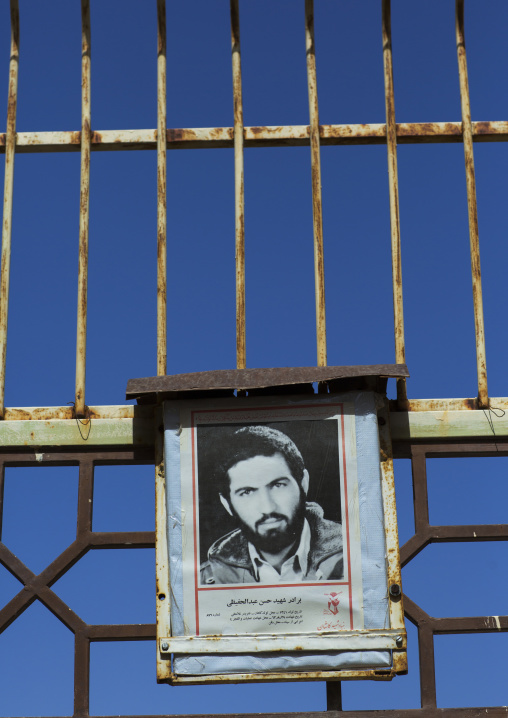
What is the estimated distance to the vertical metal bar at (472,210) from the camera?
6184 mm

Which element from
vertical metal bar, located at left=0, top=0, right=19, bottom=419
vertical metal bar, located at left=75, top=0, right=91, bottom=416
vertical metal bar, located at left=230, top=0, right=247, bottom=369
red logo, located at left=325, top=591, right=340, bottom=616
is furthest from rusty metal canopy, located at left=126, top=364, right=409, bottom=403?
red logo, located at left=325, top=591, right=340, bottom=616

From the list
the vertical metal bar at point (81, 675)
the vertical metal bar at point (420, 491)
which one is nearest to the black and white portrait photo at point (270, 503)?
the vertical metal bar at point (420, 491)

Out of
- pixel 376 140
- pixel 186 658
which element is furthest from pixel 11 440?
pixel 376 140

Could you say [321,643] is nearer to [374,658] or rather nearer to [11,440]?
[374,658]

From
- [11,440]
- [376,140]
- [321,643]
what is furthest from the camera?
[376,140]

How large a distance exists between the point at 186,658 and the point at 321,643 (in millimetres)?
706

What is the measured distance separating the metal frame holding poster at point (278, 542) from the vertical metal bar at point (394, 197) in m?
0.36

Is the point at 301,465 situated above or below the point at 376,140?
below

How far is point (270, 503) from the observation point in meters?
5.92

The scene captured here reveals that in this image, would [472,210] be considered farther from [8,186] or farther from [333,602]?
[8,186]

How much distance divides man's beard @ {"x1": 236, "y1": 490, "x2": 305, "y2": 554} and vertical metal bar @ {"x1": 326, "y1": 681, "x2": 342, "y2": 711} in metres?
0.75

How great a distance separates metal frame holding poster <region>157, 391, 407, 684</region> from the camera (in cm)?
565

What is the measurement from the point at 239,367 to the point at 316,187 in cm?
118

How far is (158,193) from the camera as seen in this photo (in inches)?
254
